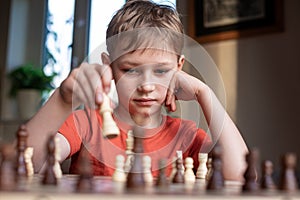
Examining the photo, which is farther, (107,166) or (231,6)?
(231,6)

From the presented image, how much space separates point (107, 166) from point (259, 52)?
135 centimetres

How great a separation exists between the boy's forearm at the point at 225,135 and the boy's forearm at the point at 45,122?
0.30m

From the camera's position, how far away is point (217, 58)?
2.13 meters

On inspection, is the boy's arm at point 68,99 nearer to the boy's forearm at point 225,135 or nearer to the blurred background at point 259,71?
the boy's forearm at point 225,135

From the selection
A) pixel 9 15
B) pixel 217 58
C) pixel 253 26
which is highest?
pixel 9 15

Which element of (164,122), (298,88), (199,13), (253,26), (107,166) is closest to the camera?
(107,166)

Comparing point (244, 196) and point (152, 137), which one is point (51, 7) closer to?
point (152, 137)

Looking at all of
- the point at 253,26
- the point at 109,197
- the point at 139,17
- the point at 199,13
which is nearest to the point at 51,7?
the point at 199,13

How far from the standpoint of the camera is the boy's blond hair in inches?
36.2

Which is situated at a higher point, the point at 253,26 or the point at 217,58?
the point at 253,26

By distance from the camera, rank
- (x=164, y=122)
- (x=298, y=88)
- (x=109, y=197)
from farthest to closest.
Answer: (x=298, y=88), (x=164, y=122), (x=109, y=197)

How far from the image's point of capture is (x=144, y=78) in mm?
887

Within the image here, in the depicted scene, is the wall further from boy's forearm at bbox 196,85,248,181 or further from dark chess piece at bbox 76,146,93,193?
dark chess piece at bbox 76,146,93,193

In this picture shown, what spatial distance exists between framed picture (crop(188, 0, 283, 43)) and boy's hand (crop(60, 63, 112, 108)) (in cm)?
151
